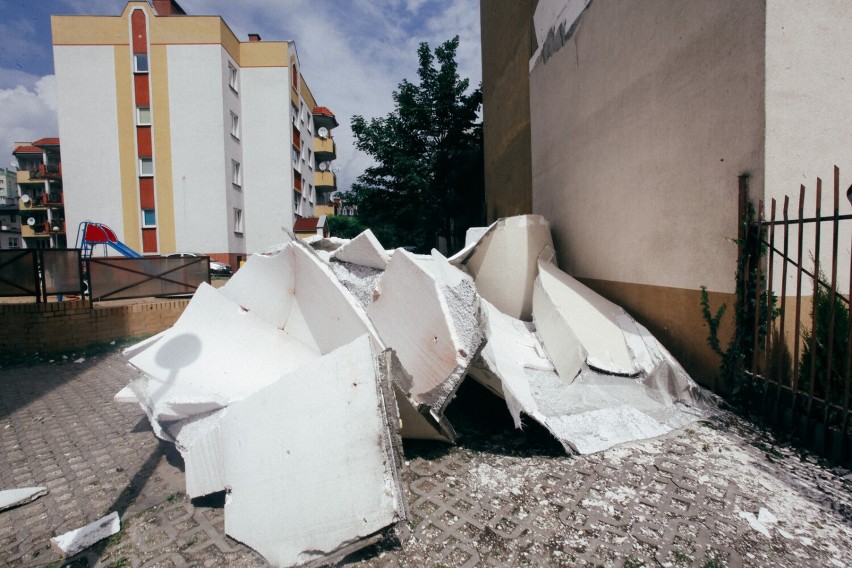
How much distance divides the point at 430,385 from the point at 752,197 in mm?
2860

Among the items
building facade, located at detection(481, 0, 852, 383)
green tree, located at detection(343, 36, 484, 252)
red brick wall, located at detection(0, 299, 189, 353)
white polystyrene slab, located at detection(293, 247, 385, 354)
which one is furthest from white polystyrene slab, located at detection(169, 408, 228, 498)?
green tree, located at detection(343, 36, 484, 252)

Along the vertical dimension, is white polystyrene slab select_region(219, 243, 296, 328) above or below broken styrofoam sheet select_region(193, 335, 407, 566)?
above

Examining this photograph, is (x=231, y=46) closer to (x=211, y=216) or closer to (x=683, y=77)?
(x=211, y=216)

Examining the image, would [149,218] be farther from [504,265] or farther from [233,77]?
[504,265]

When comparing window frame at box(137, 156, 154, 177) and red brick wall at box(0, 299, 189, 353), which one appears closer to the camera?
red brick wall at box(0, 299, 189, 353)

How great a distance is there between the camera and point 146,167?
17219 mm

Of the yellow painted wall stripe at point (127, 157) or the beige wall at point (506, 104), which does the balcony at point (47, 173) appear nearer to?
the yellow painted wall stripe at point (127, 157)

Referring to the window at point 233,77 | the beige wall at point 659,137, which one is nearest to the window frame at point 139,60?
the window at point 233,77

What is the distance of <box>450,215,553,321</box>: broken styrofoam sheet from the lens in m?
4.96

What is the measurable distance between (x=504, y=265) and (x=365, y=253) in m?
2.08

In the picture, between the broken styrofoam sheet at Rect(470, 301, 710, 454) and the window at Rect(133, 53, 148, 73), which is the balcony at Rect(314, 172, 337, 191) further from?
the broken styrofoam sheet at Rect(470, 301, 710, 454)

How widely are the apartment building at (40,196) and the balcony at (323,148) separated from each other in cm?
1788

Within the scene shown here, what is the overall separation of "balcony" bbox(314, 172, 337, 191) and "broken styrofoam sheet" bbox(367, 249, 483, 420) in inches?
1034

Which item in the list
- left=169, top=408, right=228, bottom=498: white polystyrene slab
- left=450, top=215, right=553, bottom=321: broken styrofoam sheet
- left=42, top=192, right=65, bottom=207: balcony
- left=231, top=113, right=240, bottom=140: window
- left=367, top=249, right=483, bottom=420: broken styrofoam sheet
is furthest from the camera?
left=42, top=192, right=65, bottom=207: balcony
